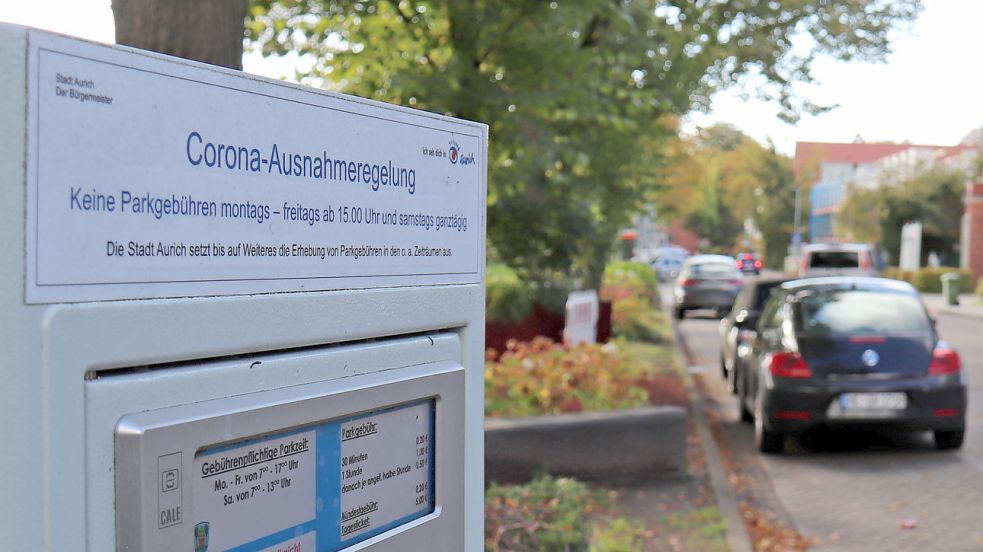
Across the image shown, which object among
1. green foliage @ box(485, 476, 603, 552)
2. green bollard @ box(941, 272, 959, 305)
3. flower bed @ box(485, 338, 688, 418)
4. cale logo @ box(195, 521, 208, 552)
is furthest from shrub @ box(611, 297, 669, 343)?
cale logo @ box(195, 521, 208, 552)

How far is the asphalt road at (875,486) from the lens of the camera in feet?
23.5

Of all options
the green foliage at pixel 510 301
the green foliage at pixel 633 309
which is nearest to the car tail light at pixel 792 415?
the green foliage at pixel 510 301

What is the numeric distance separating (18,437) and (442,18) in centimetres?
743

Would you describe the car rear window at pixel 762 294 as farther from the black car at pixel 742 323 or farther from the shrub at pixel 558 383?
the shrub at pixel 558 383

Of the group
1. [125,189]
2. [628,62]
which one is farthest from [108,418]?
[628,62]

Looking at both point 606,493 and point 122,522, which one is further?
point 606,493

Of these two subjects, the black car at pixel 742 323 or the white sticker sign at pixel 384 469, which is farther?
the black car at pixel 742 323

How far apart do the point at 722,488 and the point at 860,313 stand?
279cm

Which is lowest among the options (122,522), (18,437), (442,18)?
(122,522)

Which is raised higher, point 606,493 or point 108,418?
point 108,418

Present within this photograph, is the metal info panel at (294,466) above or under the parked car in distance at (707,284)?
above

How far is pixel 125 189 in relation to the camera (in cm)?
133

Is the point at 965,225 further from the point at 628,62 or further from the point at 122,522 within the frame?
the point at 122,522

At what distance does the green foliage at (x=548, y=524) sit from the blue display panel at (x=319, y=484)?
9.52 feet
